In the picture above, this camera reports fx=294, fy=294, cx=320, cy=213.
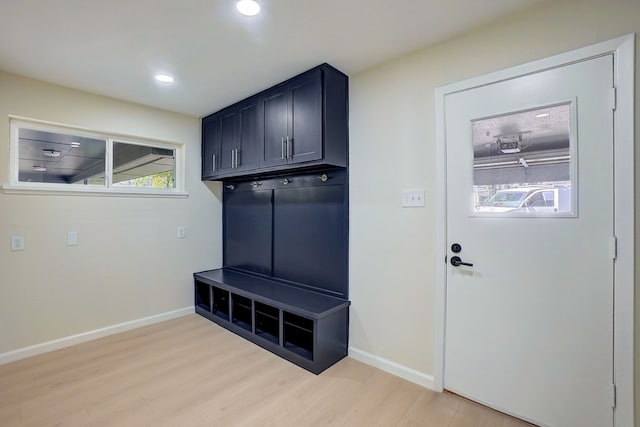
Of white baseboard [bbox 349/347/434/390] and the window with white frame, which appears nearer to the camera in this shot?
white baseboard [bbox 349/347/434/390]

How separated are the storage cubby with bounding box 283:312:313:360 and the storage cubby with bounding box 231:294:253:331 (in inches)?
19.8

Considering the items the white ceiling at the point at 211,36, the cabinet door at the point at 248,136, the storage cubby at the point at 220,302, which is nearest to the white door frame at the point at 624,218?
the white ceiling at the point at 211,36

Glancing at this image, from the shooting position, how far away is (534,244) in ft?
5.65

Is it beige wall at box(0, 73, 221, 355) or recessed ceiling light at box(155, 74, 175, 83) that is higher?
recessed ceiling light at box(155, 74, 175, 83)

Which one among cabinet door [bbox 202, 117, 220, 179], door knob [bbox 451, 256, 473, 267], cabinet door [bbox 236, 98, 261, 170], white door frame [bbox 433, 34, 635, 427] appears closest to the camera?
white door frame [bbox 433, 34, 635, 427]

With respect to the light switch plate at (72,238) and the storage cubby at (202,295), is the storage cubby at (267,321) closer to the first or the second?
the storage cubby at (202,295)

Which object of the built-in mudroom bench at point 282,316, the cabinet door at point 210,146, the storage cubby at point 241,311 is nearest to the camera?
the built-in mudroom bench at point 282,316

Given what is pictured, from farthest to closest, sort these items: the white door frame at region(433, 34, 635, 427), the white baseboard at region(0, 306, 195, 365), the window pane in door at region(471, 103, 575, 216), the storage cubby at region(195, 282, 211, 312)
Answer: the storage cubby at region(195, 282, 211, 312) → the white baseboard at region(0, 306, 195, 365) → the window pane in door at region(471, 103, 575, 216) → the white door frame at region(433, 34, 635, 427)

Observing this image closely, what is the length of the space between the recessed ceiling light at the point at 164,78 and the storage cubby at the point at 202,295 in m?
2.29

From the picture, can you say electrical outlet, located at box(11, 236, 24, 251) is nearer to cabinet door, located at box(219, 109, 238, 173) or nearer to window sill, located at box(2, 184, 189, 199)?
window sill, located at box(2, 184, 189, 199)

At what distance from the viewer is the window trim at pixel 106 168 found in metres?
2.55

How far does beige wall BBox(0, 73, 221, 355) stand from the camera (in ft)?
8.26

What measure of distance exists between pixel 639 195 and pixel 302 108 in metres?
2.17

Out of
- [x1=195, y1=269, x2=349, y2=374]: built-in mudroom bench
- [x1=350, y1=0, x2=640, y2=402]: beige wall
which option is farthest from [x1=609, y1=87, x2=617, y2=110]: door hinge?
[x1=195, y1=269, x2=349, y2=374]: built-in mudroom bench
